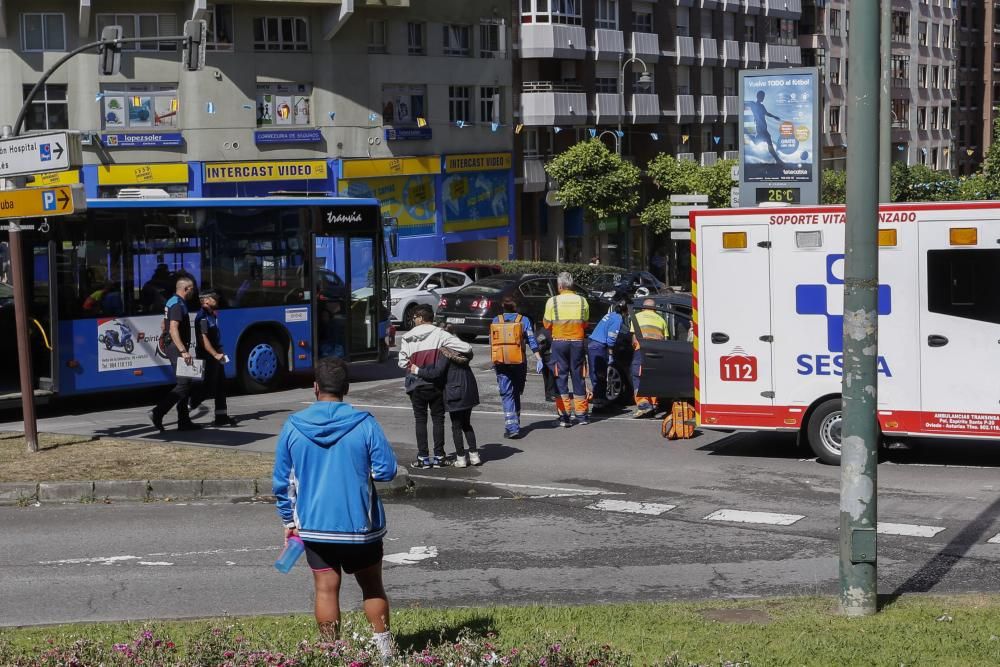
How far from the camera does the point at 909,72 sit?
90188 millimetres

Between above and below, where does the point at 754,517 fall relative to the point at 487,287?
below

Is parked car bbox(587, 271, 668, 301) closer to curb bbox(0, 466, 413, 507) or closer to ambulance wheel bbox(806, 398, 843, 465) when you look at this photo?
ambulance wheel bbox(806, 398, 843, 465)

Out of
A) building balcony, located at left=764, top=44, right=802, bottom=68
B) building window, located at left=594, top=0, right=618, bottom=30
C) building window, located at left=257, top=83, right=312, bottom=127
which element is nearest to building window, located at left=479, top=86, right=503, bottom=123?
building window, located at left=257, top=83, right=312, bottom=127

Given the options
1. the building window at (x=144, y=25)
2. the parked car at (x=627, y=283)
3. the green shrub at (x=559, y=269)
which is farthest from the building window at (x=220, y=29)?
the parked car at (x=627, y=283)

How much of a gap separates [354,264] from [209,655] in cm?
1631

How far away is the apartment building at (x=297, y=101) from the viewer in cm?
3966

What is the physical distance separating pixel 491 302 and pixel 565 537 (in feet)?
62.9

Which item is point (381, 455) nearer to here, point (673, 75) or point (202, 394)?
point (202, 394)

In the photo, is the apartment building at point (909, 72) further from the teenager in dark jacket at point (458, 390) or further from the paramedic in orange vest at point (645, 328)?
the teenager in dark jacket at point (458, 390)

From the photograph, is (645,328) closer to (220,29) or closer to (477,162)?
(220,29)

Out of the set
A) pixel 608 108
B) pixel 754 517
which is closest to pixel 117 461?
pixel 754 517

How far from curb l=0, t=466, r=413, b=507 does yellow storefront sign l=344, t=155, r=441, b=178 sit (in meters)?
32.4

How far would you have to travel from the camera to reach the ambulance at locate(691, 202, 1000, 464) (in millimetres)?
13422

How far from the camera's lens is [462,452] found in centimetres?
1423
